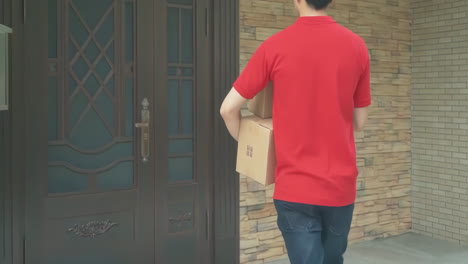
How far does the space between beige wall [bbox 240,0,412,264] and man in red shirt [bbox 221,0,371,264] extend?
2.03 metres

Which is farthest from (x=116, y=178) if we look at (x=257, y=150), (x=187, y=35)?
(x=257, y=150)

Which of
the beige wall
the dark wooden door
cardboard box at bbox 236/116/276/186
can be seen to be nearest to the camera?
cardboard box at bbox 236/116/276/186

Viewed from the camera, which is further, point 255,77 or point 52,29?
point 52,29

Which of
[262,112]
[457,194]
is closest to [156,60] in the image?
[262,112]

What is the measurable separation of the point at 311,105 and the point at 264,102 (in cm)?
23

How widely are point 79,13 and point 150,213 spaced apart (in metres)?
1.36

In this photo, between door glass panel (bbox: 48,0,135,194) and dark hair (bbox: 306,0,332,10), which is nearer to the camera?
dark hair (bbox: 306,0,332,10)

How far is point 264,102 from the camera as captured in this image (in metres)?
1.78

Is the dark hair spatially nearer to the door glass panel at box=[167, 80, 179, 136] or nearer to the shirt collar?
the shirt collar

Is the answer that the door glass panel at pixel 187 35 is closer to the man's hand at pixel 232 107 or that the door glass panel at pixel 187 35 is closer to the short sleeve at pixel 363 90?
the man's hand at pixel 232 107

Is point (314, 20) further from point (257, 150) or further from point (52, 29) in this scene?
point (52, 29)

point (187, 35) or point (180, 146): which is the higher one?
point (187, 35)

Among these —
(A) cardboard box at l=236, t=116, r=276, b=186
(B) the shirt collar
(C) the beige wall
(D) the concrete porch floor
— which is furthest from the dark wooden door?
(B) the shirt collar

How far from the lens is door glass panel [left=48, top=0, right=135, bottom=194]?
9.45 feet
